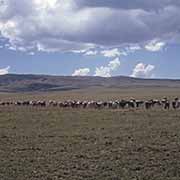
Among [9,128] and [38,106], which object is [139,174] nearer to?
[9,128]

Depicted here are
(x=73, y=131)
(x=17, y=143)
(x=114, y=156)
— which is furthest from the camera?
(x=73, y=131)

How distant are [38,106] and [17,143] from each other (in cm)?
3119

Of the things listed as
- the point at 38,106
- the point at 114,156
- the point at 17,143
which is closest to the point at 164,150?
the point at 114,156

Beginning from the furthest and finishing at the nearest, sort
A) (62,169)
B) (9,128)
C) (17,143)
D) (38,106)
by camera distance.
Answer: (38,106), (9,128), (17,143), (62,169)

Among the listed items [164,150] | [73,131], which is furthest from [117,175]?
[73,131]

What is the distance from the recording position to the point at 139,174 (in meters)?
12.5

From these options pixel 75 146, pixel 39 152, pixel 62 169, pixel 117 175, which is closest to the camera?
pixel 117 175

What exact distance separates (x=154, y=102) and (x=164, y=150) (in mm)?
28740

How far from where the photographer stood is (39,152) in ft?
53.4

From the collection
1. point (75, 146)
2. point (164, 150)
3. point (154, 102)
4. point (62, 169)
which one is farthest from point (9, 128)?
point (154, 102)

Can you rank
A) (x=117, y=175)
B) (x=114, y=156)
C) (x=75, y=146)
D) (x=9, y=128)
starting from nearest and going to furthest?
1. (x=117, y=175)
2. (x=114, y=156)
3. (x=75, y=146)
4. (x=9, y=128)

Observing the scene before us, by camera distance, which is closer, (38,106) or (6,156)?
(6,156)

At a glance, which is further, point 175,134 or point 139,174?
point 175,134

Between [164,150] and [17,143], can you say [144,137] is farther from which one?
[17,143]
